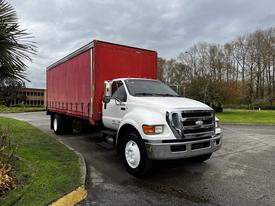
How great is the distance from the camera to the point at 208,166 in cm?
682

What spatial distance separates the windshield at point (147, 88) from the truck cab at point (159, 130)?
2.0 inches

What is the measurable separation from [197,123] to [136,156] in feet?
4.75

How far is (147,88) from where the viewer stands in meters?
7.31

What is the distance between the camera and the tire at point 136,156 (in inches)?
224

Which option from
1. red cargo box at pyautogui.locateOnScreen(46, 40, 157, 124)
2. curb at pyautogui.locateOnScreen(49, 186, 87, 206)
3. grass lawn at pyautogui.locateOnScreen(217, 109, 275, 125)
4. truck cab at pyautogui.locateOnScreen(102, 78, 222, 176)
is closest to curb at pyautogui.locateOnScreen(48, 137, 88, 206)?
curb at pyautogui.locateOnScreen(49, 186, 87, 206)

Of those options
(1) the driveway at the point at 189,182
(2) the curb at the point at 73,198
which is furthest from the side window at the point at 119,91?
(2) the curb at the point at 73,198

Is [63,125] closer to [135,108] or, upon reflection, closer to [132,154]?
[135,108]

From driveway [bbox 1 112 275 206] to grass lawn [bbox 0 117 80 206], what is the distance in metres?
0.43

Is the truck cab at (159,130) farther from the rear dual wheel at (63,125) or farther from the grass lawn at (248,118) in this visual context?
the grass lawn at (248,118)

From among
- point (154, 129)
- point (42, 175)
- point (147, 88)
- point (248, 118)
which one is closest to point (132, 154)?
point (154, 129)

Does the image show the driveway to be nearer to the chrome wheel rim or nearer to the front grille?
the chrome wheel rim

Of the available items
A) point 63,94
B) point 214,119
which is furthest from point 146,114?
point 63,94

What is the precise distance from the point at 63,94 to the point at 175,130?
7411 millimetres

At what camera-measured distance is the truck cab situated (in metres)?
5.45
